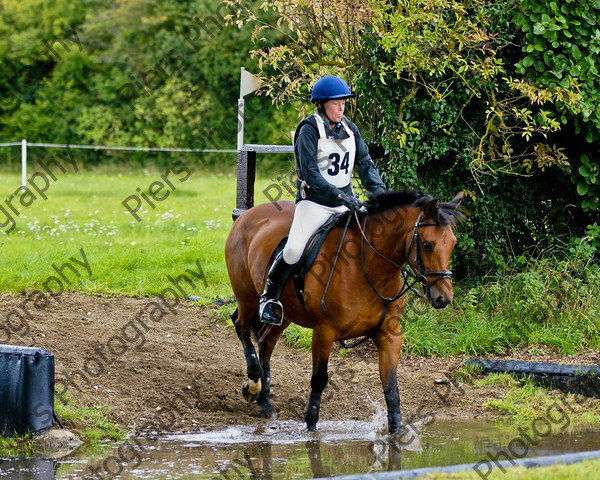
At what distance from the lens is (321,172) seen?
22.4 feet

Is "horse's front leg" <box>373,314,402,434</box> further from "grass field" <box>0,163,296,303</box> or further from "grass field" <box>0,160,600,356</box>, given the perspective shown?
"grass field" <box>0,163,296,303</box>

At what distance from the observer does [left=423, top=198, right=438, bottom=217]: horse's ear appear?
5938 mm

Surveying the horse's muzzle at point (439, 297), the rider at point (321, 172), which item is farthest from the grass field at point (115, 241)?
the horse's muzzle at point (439, 297)

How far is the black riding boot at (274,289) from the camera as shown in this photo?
22.4 feet

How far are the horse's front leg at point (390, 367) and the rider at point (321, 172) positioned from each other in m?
0.96

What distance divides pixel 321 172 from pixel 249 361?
201 centimetres

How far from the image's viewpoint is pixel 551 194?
1014 centimetres

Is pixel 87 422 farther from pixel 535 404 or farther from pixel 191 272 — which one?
pixel 191 272

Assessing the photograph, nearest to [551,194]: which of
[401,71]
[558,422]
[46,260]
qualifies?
[401,71]

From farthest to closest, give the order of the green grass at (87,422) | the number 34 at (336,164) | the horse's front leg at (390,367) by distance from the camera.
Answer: the number 34 at (336,164)
the horse's front leg at (390,367)
the green grass at (87,422)

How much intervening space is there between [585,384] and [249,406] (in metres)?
3.19

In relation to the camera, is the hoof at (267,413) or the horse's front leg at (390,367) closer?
the horse's front leg at (390,367)

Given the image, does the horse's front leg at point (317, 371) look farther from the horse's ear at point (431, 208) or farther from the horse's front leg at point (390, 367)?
the horse's ear at point (431, 208)

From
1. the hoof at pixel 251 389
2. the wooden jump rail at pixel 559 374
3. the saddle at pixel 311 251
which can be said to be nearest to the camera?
the saddle at pixel 311 251
